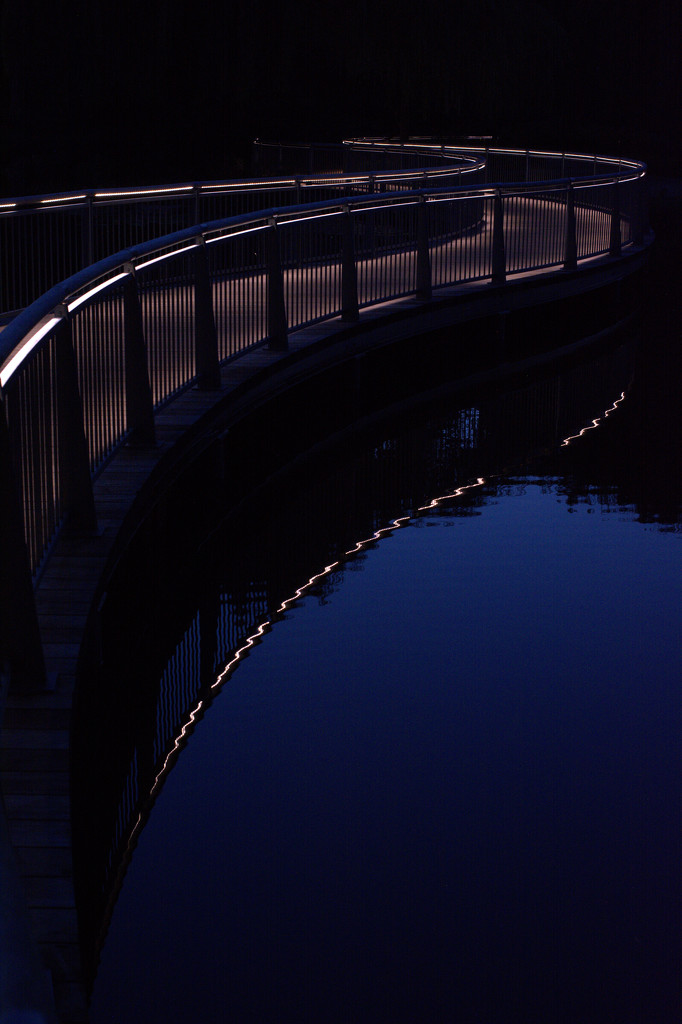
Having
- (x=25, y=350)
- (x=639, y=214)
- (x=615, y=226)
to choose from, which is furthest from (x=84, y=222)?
(x=639, y=214)

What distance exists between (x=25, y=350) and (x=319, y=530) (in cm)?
404

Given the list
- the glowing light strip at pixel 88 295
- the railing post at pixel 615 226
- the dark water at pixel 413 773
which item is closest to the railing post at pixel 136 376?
the glowing light strip at pixel 88 295

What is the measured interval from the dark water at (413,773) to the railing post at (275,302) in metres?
1.75

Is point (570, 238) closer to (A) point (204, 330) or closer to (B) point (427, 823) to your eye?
(A) point (204, 330)

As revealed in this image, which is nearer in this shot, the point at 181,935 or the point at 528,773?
the point at 181,935

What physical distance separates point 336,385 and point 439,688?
25.8 feet

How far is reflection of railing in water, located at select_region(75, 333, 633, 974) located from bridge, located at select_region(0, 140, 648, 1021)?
0.45 meters

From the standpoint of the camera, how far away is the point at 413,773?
19.7ft

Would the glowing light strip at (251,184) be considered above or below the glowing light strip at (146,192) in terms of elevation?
below

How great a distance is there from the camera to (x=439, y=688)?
6.95 meters

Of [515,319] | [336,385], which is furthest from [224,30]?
[336,385]

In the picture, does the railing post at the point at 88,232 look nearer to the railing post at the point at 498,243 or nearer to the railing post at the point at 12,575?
the railing post at the point at 498,243

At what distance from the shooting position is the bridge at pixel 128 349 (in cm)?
506

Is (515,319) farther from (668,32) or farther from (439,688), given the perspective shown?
(668,32)
